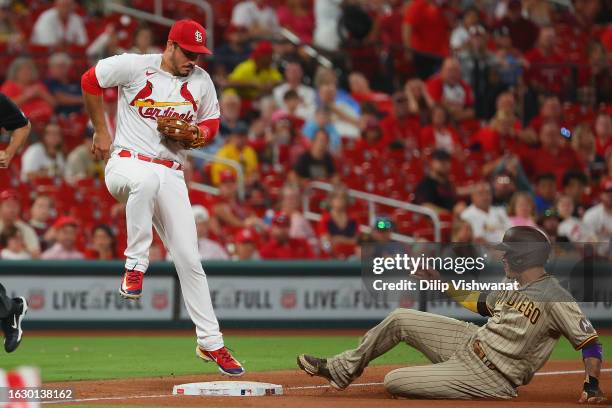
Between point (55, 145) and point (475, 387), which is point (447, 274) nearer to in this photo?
point (475, 387)

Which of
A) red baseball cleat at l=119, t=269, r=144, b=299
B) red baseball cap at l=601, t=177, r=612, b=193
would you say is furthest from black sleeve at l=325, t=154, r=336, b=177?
red baseball cleat at l=119, t=269, r=144, b=299

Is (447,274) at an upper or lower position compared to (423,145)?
lower

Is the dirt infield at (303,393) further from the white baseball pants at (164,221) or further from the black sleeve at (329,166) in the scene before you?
the black sleeve at (329,166)

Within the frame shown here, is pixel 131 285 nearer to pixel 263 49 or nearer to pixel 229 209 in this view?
pixel 229 209

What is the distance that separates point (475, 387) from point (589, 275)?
4.02 metres

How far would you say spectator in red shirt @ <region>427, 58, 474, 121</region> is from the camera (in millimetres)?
17844

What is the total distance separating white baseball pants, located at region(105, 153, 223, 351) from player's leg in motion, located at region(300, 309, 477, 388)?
3.19 feet

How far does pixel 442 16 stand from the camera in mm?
19500

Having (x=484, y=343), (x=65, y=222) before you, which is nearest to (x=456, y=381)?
(x=484, y=343)

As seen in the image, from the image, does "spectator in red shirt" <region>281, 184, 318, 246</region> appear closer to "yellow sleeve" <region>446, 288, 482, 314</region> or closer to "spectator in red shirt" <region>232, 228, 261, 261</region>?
"spectator in red shirt" <region>232, 228, 261, 261</region>

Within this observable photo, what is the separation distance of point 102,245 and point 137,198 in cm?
580

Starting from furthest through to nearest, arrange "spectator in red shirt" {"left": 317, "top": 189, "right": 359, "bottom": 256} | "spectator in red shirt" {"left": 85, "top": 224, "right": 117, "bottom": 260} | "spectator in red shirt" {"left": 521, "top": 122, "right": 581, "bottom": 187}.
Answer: "spectator in red shirt" {"left": 521, "top": 122, "right": 581, "bottom": 187} < "spectator in red shirt" {"left": 317, "top": 189, "right": 359, "bottom": 256} < "spectator in red shirt" {"left": 85, "top": 224, "right": 117, "bottom": 260}

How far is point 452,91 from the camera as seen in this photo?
1811cm

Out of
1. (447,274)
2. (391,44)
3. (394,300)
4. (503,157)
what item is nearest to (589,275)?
(394,300)
